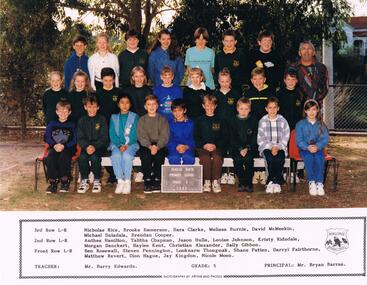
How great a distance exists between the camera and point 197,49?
19.3 feet

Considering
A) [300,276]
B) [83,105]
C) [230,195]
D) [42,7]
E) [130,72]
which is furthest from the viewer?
[42,7]

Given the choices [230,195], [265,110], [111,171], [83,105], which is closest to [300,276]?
[230,195]

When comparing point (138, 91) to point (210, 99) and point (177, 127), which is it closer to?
point (177, 127)

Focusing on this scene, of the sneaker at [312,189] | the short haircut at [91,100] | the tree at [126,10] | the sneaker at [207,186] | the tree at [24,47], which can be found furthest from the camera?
the tree at [126,10]

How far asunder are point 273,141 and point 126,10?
409 cm

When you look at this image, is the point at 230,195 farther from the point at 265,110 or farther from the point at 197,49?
the point at 197,49

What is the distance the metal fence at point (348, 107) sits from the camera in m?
9.61

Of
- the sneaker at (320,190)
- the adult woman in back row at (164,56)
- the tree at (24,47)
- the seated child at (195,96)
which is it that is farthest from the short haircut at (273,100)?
the tree at (24,47)

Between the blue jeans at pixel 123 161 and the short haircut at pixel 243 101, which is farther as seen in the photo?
the short haircut at pixel 243 101

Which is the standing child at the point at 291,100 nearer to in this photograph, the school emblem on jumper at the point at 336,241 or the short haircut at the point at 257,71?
the short haircut at the point at 257,71

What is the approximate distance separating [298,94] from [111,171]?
216 cm

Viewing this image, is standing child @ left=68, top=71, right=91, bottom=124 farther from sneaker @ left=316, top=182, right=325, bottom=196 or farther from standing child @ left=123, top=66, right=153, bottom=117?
sneaker @ left=316, top=182, right=325, bottom=196

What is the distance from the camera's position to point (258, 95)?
18.0 feet

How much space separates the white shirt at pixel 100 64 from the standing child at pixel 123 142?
24.9 inches
